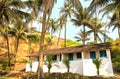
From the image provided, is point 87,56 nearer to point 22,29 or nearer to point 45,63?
point 45,63

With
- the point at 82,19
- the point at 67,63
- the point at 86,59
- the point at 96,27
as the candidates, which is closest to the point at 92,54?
the point at 86,59

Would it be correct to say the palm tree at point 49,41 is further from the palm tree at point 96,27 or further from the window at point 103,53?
the window at point 103,53

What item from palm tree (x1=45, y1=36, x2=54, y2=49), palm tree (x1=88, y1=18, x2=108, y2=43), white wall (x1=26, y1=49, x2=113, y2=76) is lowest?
white wall (x1=26, y1=49, x2=113, y2=76)

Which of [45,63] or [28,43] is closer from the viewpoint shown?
[45,63]

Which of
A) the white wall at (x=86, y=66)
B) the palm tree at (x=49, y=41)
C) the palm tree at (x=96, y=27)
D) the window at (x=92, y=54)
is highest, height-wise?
the palm tree at (x=96, y=27)

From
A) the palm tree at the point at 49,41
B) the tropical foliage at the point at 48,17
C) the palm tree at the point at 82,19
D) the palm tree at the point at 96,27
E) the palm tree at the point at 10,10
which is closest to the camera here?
the tropical foliage at the point at 48,17

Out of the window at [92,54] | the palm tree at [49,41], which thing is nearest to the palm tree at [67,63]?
the window at [92,54]

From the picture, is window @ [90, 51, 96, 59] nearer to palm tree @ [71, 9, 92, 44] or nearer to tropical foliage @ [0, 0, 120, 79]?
tropical foliage @ [0, 0, 120, 79]

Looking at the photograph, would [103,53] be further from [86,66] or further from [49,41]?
[49,41]

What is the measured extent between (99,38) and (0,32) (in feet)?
72.6

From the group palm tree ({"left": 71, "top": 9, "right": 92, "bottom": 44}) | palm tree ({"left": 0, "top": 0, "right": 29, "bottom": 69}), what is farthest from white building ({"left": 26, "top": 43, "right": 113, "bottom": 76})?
palm tree ({"left": 71, "top": 9, "right": 92, "bottom": 44})

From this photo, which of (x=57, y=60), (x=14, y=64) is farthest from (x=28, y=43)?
(x=57, y=60)

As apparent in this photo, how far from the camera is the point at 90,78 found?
21891 millimetres

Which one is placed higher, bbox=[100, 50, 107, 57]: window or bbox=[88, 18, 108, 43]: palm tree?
bbox=[88, 18, 108, 43]: palm tree
